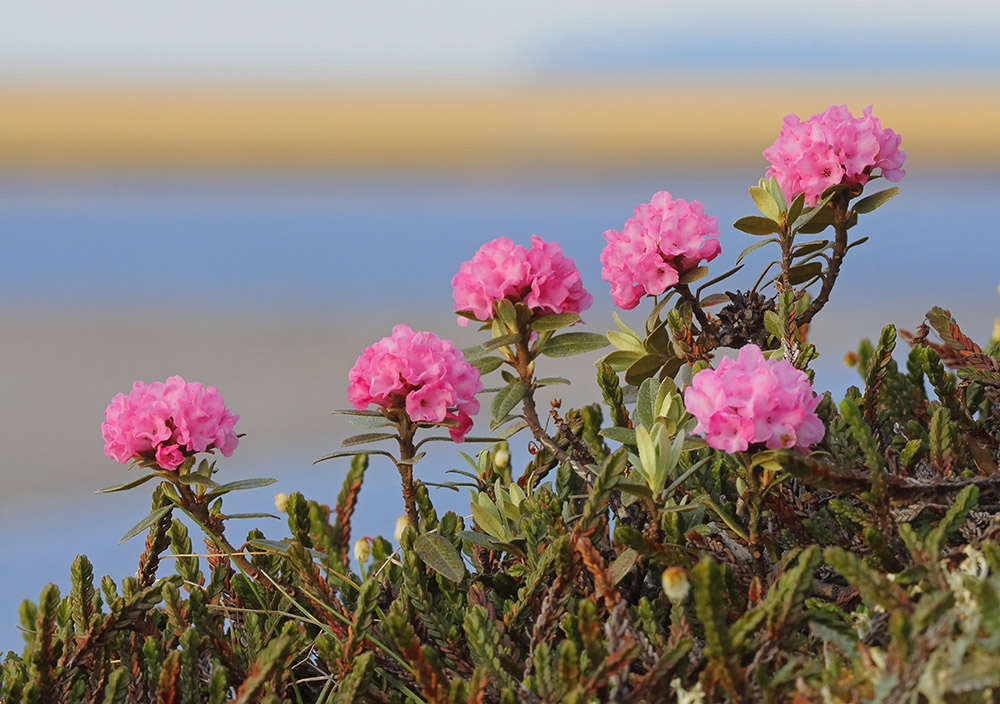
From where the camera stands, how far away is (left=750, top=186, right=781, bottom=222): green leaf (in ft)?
8.09

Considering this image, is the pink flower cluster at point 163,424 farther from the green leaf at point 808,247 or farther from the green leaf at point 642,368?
A: the green leaf at point 808,247

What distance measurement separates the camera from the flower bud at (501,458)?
9.26 ft

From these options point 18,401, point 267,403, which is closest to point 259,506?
point 267,403

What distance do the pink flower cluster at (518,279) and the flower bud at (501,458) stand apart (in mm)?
684

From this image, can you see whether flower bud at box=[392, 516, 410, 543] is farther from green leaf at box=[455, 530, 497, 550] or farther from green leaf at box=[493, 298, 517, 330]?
green leaf at box=[493, 298, 517, 330]

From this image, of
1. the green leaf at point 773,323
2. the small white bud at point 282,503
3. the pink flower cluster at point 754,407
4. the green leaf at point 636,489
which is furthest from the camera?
the small white bud at point 282,503

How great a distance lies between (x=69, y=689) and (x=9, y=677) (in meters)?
0.22

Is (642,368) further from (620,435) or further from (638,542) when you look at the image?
(638,542)

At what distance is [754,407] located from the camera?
171cm

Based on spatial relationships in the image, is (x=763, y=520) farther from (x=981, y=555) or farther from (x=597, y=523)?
(x=981, y=555)

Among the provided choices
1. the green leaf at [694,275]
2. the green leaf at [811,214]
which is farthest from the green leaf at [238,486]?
the green leaf at [811,214]

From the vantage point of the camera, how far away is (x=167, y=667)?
5.45ft

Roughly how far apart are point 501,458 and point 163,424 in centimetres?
101

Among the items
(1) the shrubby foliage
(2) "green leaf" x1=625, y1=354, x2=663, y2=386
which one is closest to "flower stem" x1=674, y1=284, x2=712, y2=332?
(1) the shrubby foliage
